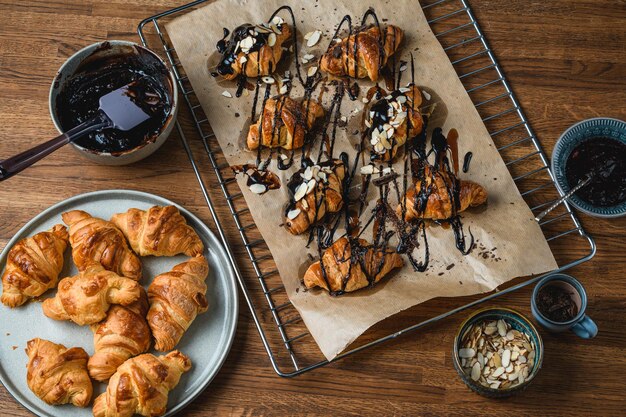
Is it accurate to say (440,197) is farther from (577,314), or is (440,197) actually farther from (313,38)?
(313,38)

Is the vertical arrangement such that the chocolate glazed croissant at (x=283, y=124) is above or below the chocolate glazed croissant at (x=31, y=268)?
above

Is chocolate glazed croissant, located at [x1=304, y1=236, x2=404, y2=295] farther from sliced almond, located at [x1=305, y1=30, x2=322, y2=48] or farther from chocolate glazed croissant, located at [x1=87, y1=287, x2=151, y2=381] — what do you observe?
sliced almond, located at [x1=305, y1=30, x2=322, y2=48]

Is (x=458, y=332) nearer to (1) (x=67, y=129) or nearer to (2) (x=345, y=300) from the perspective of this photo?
(2) (x=345, y=300)

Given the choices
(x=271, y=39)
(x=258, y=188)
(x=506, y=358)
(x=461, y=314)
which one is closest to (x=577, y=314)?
(x=506, y=358)

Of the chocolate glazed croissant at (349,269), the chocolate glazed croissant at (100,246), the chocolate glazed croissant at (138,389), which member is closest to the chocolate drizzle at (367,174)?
the chocolate glazed croissant at (349,269)

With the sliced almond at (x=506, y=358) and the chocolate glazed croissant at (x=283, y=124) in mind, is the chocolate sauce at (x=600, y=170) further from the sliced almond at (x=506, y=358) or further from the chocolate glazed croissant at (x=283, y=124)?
the chocolate glazed croissant at (x=283, y=124)

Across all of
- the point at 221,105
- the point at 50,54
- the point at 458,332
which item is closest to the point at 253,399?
the point at 458,332
